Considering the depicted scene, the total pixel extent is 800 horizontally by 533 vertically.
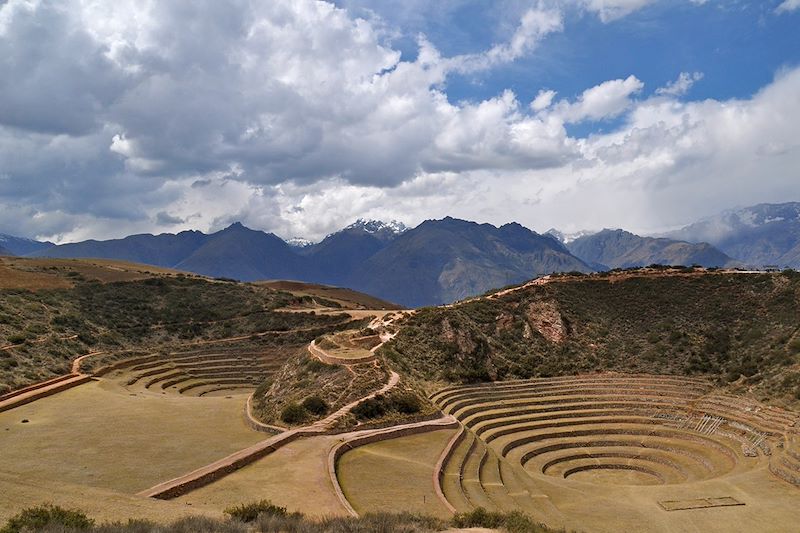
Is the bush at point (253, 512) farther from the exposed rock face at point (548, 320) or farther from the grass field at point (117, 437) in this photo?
the exposed rock face at point (548, 320)

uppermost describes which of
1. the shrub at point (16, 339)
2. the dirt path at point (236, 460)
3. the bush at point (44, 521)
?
the shrub at point (16, 339)

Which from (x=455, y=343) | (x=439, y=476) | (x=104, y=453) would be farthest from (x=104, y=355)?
(x=439, y=476)

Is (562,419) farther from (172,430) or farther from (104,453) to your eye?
(104,453)

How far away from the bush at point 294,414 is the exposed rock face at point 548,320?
27481 millimetres

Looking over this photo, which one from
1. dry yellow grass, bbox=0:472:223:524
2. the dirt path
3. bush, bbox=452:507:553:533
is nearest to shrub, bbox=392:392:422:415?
the dirt path

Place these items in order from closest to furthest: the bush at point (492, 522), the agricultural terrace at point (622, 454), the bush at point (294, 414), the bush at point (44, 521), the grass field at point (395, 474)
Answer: the bush at point (44, 521) → the bush at point (492, 522) → the grass field at point (395, 474) → the agricultural terrace at point (622, 454) → the bush at point (294, 414)

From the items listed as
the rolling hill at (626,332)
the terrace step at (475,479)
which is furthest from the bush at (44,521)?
the rolling hill at (626,332)

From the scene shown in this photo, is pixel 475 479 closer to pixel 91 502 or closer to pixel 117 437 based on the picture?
pixel 91 502

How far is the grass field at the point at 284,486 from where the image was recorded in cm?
1791

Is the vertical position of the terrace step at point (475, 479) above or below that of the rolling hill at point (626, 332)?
below

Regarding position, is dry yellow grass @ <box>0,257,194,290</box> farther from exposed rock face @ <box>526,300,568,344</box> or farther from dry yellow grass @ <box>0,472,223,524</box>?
exposed rock face @ <box>526,300,568,344</box>

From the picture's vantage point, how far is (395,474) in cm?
2250

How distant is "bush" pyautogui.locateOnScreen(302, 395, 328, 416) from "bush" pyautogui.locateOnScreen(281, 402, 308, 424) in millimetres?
Result: 353

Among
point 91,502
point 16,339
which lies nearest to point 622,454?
point 91,502
